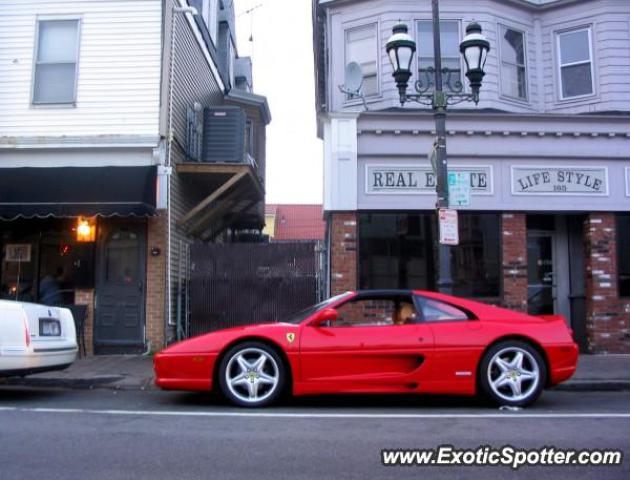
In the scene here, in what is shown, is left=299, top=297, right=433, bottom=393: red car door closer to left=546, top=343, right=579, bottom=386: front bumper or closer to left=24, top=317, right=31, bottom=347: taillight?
left=546, top=343, right=579, bottom=386: front bumper

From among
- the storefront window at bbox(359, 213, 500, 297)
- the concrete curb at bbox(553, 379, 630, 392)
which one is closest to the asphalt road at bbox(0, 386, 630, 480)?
the concrete curb at bbox(553, 379, 630, 392)

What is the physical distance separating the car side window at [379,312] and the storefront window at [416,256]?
725mm

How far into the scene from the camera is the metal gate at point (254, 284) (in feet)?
37.9

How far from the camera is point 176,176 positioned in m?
12.5

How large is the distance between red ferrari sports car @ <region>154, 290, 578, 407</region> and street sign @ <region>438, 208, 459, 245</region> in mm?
2108

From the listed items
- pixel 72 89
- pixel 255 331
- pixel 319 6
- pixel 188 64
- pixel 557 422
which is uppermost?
pixel 319 6

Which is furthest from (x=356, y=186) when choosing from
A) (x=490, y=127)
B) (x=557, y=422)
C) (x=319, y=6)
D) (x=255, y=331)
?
(x=557, y=422)

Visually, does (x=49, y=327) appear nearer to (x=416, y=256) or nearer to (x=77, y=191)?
(x=77, y=191)

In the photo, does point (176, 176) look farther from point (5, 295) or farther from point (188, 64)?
point (5, 295)

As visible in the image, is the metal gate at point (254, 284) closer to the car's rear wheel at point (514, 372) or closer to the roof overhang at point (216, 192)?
the roof overhang at point (216, 192)

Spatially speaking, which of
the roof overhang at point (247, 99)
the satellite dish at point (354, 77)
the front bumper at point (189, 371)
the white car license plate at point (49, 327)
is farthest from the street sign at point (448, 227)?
the roof overhang at point (247, 99)

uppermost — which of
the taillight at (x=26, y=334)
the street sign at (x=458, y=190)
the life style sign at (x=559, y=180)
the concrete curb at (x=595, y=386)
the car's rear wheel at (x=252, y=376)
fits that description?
the life style sign at (x=559, y=180)

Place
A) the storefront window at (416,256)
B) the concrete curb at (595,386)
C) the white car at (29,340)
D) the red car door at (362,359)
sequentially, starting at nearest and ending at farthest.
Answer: the red car door at (362,359) → the white car at (29,340) → the concrete curb at (595,386) → the storefront window at (416,256)

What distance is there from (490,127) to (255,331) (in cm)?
692
